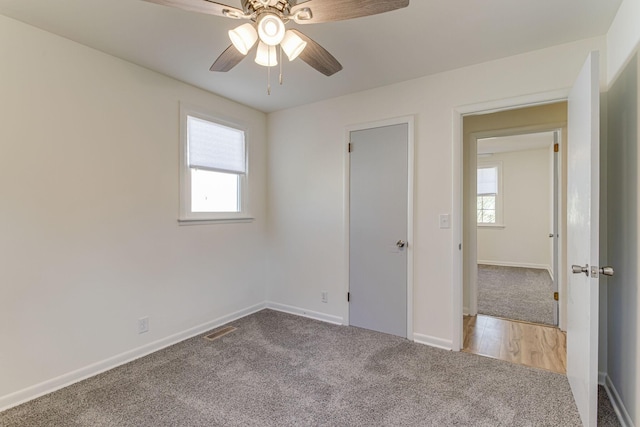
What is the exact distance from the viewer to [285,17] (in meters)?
1.46

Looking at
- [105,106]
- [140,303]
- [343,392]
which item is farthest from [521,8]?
[140,303]

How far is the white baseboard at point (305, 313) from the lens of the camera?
11.1 feet

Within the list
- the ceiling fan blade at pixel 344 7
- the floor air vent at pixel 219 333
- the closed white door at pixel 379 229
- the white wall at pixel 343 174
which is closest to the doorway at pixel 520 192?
the white wall at pixel 343 174

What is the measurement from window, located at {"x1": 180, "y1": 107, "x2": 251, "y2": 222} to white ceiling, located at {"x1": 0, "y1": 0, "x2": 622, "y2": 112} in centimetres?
54

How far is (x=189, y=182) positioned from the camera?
9.94 feet

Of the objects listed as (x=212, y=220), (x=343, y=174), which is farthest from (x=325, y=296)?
(x=212, y=220)

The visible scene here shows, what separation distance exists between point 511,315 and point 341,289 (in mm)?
2021

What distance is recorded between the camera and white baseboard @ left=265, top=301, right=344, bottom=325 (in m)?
3.39

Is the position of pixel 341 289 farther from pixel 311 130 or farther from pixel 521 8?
pixel 521 8

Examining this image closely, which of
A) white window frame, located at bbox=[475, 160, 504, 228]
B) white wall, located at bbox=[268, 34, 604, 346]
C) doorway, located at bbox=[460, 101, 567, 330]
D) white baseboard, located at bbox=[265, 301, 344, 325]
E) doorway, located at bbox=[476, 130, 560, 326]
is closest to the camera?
white wall, located at bbox=[268, 34, 604, 346]

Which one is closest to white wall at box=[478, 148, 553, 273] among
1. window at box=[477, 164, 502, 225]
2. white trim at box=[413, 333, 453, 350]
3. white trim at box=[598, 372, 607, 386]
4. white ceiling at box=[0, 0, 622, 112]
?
window at box=[477, 164, 502, 225]

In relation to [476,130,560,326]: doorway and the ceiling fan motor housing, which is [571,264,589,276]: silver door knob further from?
[476,130,560,326]: doorway

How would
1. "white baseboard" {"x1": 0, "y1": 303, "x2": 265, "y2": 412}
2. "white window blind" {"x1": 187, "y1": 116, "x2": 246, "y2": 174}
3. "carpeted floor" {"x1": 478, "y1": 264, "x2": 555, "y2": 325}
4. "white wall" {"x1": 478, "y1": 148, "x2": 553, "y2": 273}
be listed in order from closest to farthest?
"white baseboard" {"x1": 0, "y1": 303, "x2": 265, "y2": 412}, "white window blind" {"x1": 187, "y1": 116, "x2": 246, "y2": 174}, "carpeted floor" {"x1": 478, "y1": 264, "x2": 555, "y2": 325}, "white wall" {"x1": 478, "y1": 148, "x2": 553, "y2": 273}

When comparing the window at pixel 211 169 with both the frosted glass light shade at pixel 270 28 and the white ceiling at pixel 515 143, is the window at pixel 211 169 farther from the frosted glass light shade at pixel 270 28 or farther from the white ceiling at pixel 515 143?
the white ceiling at pixel 515 143
